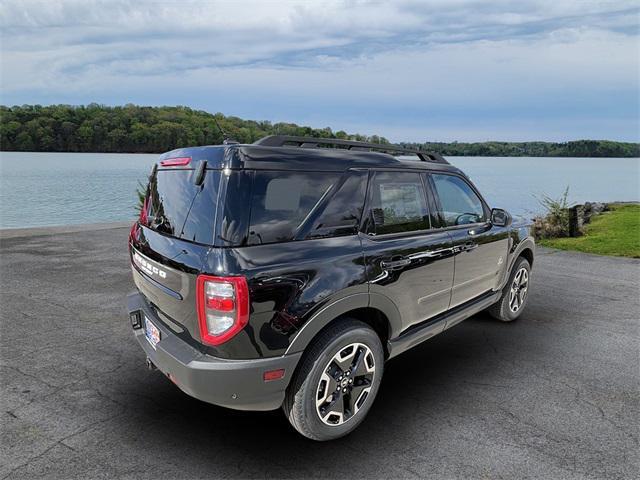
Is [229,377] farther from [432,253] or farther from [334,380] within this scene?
[432,253]

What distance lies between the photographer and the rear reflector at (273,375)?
244cm

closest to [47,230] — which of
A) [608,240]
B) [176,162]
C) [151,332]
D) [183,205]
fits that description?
[151,332]

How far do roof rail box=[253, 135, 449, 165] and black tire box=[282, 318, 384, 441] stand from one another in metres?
1.24

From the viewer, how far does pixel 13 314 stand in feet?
16.6

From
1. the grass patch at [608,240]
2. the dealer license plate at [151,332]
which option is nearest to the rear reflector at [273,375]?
the dealer license plate at [151,332]

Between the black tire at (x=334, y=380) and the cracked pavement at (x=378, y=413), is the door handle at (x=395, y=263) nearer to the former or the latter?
the black tire at (x=334, y=380)

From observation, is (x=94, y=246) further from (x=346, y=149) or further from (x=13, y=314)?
(x=346, y=149)

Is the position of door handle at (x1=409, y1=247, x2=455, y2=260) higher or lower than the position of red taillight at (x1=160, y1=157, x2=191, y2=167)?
lower

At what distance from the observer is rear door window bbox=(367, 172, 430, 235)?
3.10m

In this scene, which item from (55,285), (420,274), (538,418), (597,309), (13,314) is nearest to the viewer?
(538,418)

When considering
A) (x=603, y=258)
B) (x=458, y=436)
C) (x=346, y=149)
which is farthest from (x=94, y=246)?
(x=603, y=258)

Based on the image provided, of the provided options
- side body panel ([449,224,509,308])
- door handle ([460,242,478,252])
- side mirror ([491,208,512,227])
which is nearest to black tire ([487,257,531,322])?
side body panel ([449,224,509,308])

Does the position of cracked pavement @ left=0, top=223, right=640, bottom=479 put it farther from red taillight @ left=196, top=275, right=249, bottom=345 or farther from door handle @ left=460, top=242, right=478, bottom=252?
door handle @ left=460, top=242, right=478, bottom=252

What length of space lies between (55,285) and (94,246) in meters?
3.11
